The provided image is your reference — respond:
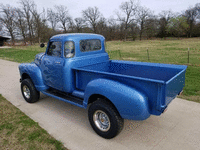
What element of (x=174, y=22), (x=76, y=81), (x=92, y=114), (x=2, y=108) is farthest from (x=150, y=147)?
(x=174, y=22)

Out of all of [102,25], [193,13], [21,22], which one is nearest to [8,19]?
[21,22]

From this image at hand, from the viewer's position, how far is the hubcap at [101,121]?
2854 mm

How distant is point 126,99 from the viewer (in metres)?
2.35

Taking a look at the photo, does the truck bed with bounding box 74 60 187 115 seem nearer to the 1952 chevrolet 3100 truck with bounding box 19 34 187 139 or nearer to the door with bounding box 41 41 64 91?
the 1952 chevrolet 3100 truck with bounding box 19 34 187 139

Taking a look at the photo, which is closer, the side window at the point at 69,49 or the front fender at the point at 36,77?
the side window at the point at 69,49

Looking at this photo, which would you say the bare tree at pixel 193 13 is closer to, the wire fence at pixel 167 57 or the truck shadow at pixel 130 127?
the wire fence at pixel 167 57

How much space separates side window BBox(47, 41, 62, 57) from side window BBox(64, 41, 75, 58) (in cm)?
19

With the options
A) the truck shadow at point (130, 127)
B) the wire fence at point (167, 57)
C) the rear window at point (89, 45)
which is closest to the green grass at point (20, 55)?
the wire fence at point (167, 57)

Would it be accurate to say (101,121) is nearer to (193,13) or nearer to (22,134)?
(22,134)

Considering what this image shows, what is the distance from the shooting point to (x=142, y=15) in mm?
51562

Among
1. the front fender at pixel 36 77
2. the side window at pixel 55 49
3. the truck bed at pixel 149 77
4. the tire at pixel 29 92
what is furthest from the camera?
the tire at pixel 29 92

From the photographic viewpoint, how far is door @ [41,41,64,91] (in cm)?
350

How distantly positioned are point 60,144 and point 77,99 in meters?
1.01

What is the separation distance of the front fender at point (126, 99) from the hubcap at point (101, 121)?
459 mm
